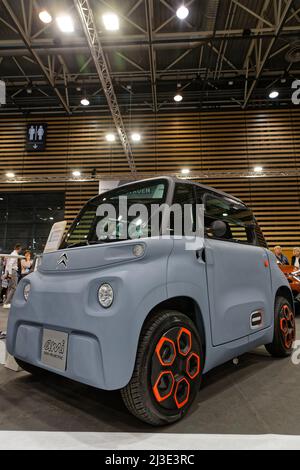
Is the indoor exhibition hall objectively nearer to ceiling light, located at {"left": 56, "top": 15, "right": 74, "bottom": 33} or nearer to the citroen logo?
the citroen logo

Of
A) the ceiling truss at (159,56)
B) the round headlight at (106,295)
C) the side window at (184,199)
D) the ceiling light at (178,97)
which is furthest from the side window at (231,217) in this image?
the ceiling light at (178,97)

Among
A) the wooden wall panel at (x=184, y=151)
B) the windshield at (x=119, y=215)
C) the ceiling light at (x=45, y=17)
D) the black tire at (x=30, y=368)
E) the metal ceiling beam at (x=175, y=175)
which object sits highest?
the ceiling light at (x=45, y=17)

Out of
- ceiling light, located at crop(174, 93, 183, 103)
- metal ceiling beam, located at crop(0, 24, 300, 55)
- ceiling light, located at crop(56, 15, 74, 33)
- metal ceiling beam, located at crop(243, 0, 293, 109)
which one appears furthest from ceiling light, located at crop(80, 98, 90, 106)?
metal ceiling beam, located at crop(243, 0, 293, 109)

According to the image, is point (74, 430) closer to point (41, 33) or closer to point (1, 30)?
point (41, 33)

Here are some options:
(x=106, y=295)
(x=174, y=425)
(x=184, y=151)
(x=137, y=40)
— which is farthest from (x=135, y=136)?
(x=174, y=425)

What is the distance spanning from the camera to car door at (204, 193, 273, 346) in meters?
1.79

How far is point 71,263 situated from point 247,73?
9883mm

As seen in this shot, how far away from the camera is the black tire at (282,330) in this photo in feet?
8.17

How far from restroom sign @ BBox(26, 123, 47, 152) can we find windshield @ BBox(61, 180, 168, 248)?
9.40m

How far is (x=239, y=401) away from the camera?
1.71 m

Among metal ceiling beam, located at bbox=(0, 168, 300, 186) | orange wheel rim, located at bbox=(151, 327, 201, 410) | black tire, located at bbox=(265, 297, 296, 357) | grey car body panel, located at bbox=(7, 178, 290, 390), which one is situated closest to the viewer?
grey car body panel, located at bbox=(7, 178, 290, 390)

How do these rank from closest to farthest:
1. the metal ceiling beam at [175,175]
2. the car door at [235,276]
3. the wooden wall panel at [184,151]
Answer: the car door at [235,276] → the metal ceiling beam at [175,175] → the wooden wall panel at [184,151]

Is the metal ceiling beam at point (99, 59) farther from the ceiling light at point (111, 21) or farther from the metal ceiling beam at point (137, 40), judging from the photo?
the metal ceiling beam at point (137, 40)

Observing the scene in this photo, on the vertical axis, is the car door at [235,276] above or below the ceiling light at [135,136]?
below
